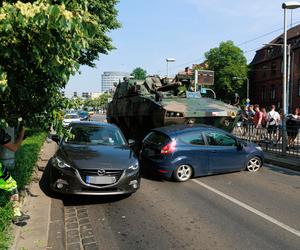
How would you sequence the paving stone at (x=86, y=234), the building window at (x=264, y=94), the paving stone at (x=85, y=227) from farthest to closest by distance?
the building window at (x=264, y=94)
the paving stone at (x=85, y=227)
the paving stone at (x=86, y=234)

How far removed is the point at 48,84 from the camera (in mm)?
4695

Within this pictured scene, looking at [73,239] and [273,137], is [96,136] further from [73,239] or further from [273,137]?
[273,137]

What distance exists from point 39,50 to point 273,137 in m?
13.2

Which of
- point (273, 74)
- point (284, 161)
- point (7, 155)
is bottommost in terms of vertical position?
point (284, 161)

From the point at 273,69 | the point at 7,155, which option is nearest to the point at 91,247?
the point at 7,155

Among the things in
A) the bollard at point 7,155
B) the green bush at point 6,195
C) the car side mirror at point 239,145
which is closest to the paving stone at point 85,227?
the green bush at point 6,195

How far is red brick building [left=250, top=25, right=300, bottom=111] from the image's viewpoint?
57.3m

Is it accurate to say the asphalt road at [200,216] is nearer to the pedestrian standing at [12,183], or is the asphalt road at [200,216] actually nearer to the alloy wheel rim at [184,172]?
the alloy wheel rim at [184,172]

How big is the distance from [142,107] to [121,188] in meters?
8.09

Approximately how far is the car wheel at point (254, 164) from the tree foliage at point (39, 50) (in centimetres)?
721

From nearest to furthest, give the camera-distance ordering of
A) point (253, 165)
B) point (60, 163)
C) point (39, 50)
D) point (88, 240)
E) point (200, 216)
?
point (39, 50) → point (88, 240) → point (200, 216) → point (60, 163) → point (253, 165)

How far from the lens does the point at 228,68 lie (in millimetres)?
72125

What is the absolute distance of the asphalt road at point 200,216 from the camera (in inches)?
215

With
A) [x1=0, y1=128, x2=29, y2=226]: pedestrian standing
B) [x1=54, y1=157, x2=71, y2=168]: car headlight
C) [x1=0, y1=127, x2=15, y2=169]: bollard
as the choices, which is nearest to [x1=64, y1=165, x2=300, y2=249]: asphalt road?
[x1=54, y1=157, x2=71, y2=168]: car headlight
